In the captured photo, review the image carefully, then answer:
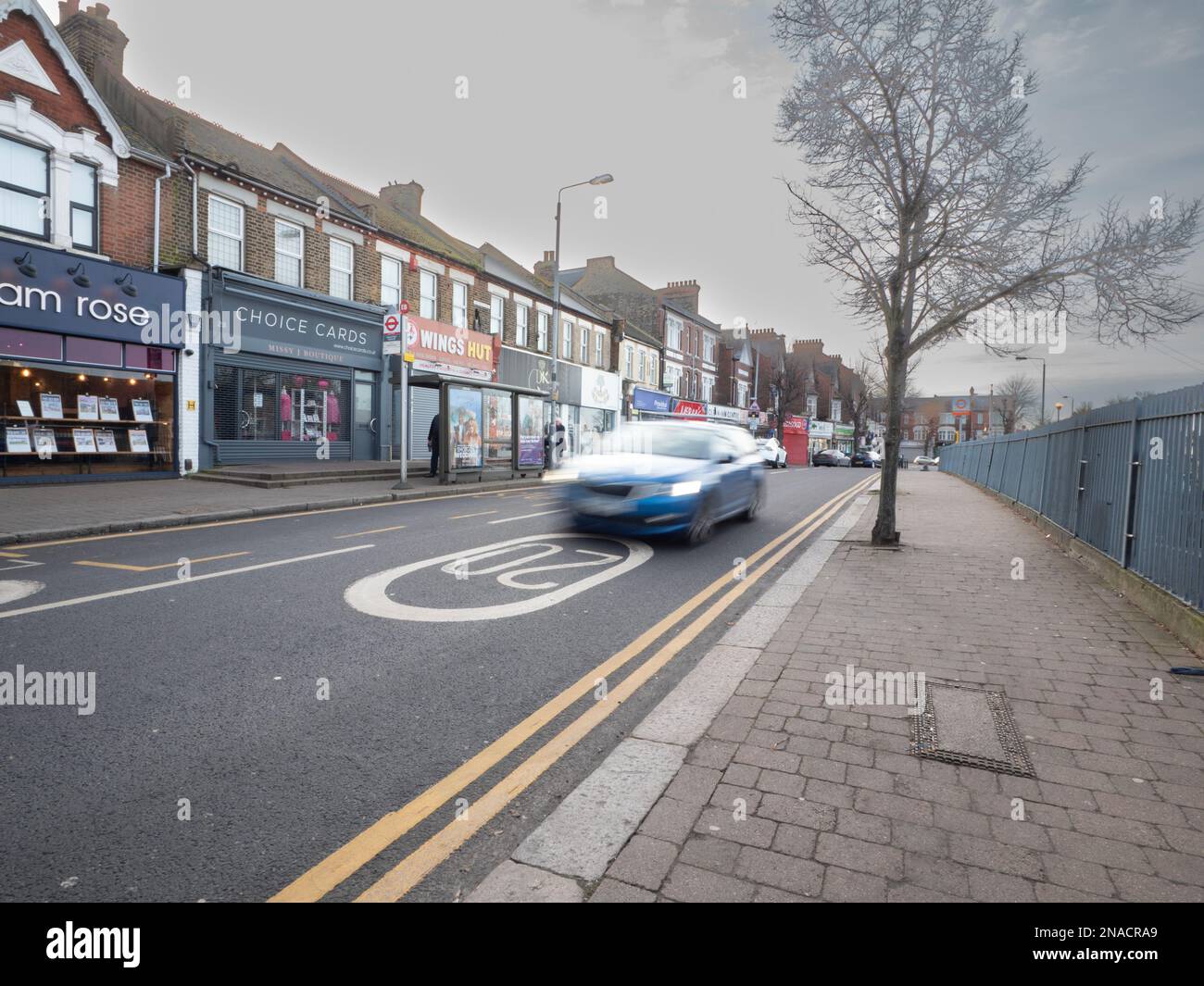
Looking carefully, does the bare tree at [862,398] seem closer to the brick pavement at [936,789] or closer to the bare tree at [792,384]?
the bare tree at [792,384]

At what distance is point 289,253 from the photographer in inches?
766

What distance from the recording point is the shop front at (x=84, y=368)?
13867 millimetres

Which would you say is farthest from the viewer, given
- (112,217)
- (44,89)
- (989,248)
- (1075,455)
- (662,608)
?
(112,217)

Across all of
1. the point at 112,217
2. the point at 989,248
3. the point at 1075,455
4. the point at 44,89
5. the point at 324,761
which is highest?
the point at 44,89

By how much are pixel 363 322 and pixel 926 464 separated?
59215 mm

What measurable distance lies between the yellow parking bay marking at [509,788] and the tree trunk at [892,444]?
517 cm

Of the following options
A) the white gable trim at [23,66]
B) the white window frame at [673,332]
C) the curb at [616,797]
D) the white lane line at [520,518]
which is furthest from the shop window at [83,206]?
the white window frame at [673,332]

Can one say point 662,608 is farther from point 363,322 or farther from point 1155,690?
point 363,322

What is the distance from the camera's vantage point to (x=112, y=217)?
15430mm

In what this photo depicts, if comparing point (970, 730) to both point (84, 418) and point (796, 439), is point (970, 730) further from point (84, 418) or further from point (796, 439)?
point (796, 439)

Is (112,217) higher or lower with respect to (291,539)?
higher

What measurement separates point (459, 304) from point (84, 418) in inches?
547

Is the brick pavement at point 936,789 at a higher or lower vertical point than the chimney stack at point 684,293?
lower
